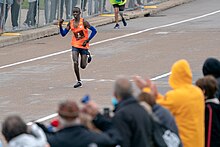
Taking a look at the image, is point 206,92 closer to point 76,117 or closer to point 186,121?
point 186,121

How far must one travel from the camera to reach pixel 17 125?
771cm

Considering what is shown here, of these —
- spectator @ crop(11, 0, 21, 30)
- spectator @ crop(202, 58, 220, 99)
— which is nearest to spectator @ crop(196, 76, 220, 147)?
spectator @ crop(202, 58, 220, 99)

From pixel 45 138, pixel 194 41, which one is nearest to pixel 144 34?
pixel 194 41

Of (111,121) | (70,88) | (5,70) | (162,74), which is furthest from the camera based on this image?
(5,70)

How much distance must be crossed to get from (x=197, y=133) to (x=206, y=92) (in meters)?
0.67

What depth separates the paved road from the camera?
18219mm

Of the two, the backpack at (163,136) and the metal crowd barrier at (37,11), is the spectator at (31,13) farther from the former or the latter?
the backpack at (163,136)

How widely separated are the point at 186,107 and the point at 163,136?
0.69 meters

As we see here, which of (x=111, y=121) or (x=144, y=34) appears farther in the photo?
(x=144, y=34)

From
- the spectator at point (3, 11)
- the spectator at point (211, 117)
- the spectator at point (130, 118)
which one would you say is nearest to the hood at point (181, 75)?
the spectator at point (211, 117)

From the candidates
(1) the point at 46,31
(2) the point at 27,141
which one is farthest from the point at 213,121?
(1) the point at 46,31

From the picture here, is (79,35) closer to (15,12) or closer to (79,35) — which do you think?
(79,35)

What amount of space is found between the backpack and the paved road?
717 cm

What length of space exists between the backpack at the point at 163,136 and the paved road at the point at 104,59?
23.5 feet
